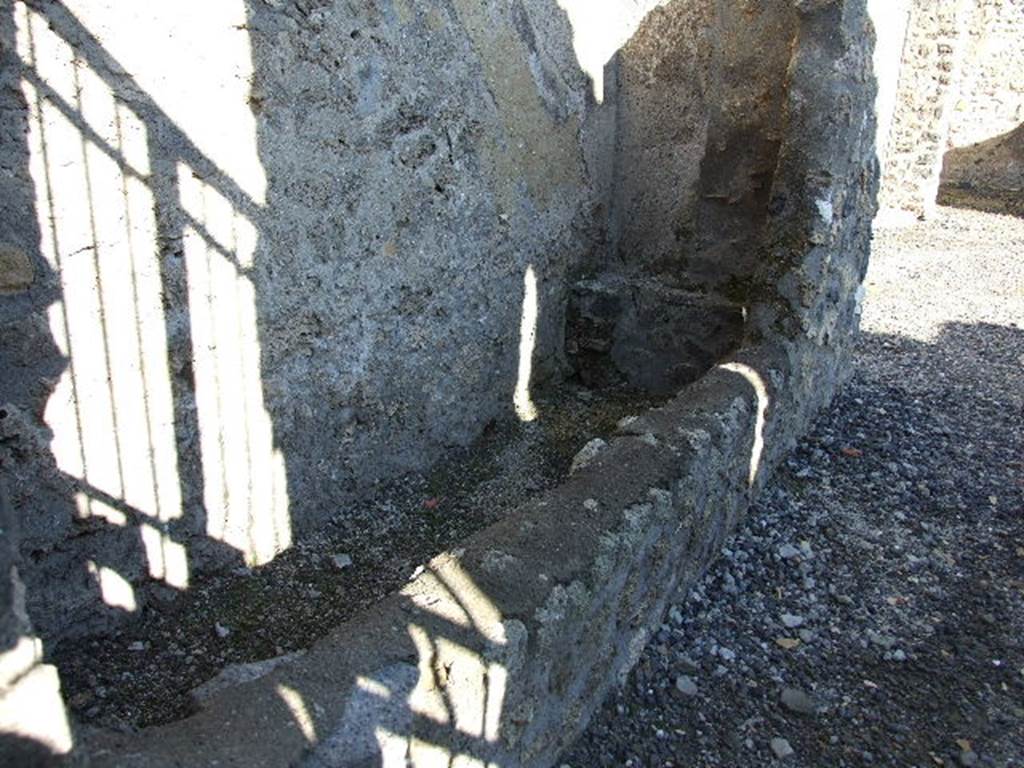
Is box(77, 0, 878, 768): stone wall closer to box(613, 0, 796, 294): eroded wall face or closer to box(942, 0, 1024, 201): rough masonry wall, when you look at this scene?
box(613, 0, 796, 294): eroded wall face

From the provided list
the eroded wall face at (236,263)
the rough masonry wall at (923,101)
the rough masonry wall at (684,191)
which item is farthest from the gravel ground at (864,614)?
the rough masonry wall at (923,101)

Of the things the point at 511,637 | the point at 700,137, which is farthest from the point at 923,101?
the point at 511,637

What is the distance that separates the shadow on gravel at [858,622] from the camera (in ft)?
9.43

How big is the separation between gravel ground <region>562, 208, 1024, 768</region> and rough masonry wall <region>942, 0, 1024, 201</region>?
742 centimetres

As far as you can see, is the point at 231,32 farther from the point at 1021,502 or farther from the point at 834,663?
the point at 1021,502

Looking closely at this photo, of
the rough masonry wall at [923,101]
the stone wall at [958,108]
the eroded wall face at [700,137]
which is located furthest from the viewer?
the stone wall at [958,108]

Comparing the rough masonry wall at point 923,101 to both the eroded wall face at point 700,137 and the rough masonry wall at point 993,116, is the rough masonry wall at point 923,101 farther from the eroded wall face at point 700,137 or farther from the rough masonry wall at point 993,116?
the eroded wall face at point 700,137

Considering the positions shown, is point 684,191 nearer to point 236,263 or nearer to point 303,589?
point 236,263

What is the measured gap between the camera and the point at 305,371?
3.20 m

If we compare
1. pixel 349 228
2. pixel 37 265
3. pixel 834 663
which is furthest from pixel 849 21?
pixel 37 265

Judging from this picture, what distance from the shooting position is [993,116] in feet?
39.1

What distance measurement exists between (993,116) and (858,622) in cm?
1054

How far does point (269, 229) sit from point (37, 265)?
29.4 inches

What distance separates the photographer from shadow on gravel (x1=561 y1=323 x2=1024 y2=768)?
2.87m
